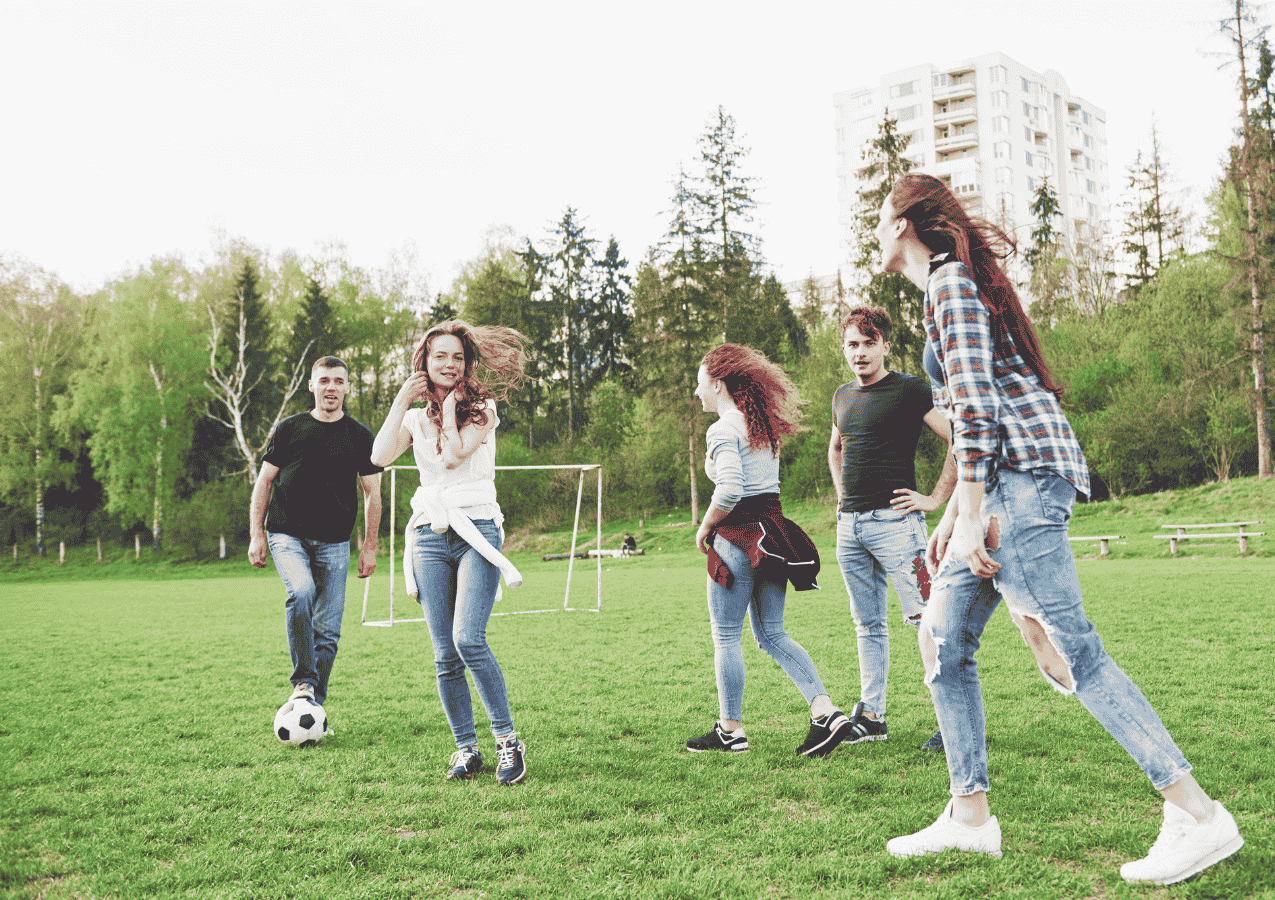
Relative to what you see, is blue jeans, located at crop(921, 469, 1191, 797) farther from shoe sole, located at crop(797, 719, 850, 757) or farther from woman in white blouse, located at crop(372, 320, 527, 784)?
woman in white blouse, located at crop(372, 320, 527, 784)

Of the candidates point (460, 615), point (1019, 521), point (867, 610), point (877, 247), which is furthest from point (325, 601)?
point (877, 247)

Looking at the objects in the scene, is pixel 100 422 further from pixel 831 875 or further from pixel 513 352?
pixel 831 875

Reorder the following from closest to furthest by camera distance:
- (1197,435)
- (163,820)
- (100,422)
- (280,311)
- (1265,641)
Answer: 1. (163,820)
2. (1265,641)
3. (1197,435)
4. (100,422)
5. (280,311)

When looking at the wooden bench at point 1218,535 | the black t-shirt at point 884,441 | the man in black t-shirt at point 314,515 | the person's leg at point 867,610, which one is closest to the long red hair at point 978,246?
the black t-shirt at point 884,441

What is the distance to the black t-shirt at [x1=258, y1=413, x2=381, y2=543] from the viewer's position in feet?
17.5

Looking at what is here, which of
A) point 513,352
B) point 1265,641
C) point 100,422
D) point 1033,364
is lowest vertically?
point 1265,641

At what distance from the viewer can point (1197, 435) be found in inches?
1065

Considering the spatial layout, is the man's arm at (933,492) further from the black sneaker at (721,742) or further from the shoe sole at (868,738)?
the black sneaker at (721,742)

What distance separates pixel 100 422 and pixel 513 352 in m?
36.9

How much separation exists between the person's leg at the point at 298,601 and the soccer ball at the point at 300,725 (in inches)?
9.6

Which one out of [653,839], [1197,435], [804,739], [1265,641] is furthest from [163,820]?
[1197,435]

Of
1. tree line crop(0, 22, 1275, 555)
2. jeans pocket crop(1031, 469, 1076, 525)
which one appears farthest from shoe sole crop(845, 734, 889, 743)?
tree line crop(0, 22, 1275, 555)

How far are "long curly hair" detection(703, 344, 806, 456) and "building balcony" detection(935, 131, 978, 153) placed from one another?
6722 centimetres

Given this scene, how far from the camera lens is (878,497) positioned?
447cm
